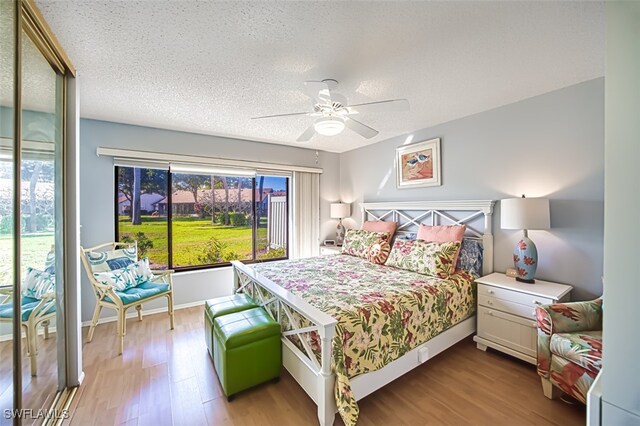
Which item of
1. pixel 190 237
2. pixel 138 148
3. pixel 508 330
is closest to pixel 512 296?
pixel 508 330

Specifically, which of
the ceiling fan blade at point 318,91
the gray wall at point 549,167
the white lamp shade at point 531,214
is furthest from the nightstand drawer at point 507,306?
the ceiling fan blade at point 318,91

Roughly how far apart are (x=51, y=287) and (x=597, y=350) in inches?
136

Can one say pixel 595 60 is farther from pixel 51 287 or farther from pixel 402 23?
pixel 51 287

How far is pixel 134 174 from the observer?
3525 millimetres

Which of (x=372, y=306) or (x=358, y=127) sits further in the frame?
(x=358, y=127)

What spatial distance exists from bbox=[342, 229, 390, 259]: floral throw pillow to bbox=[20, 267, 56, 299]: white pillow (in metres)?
2.98

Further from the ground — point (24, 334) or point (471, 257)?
point (471, 257)

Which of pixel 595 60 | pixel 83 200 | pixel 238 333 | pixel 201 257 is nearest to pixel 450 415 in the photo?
pixel 238 333

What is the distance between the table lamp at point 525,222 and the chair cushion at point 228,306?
245 cm

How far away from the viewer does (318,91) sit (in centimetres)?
189

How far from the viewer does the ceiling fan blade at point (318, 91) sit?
70.2 inches

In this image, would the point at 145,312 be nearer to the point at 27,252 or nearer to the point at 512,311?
the point at 27,252

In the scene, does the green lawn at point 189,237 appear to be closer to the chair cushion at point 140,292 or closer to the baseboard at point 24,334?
the chair cushion at point 140,292

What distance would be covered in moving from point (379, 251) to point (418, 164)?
1.31 m
